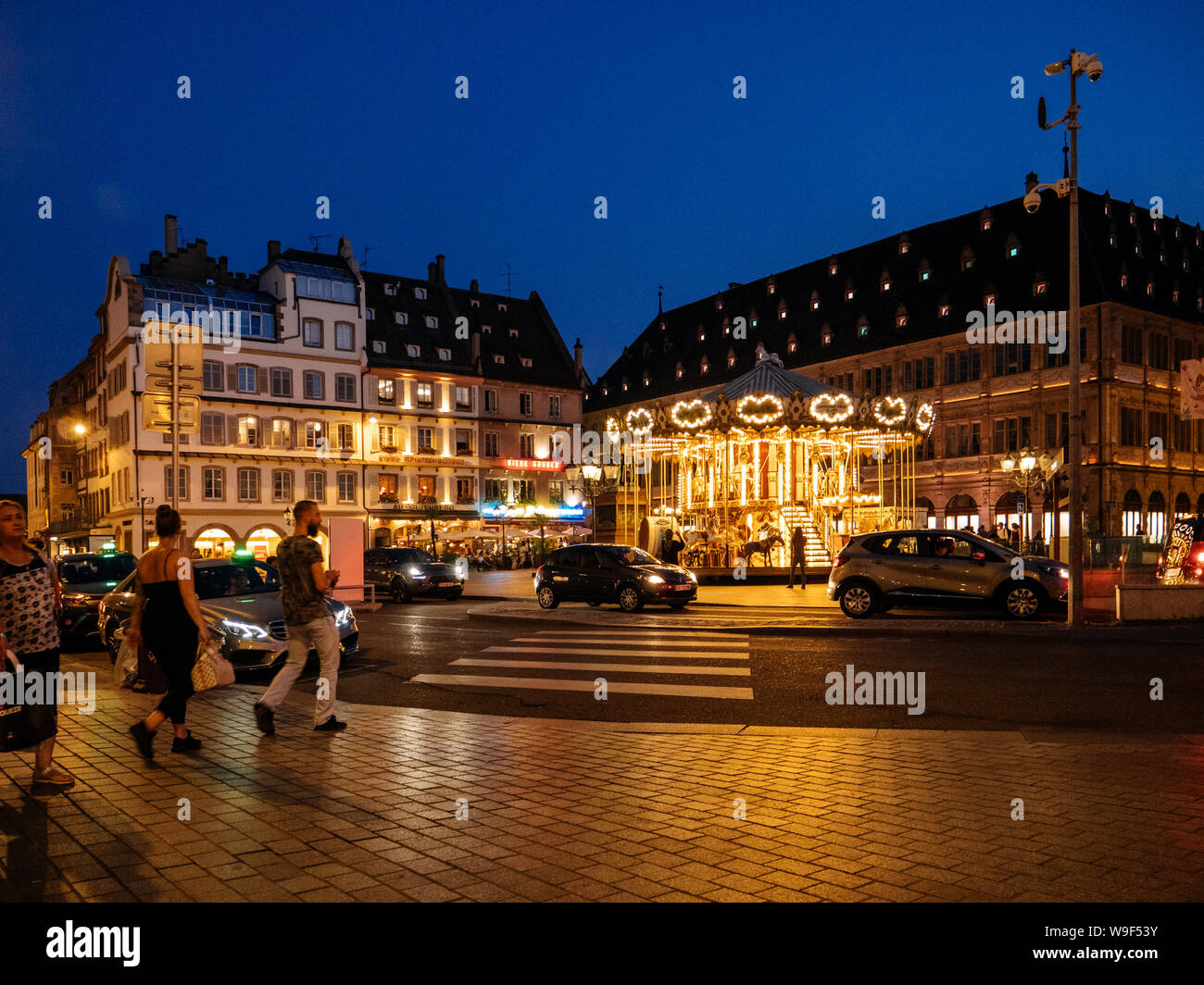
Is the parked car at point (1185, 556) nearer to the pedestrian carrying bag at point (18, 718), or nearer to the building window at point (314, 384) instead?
the pedestrian carrying bag at point (18, 718)

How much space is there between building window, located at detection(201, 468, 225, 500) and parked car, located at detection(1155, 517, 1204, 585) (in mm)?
45599

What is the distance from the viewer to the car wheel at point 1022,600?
58.4 feet

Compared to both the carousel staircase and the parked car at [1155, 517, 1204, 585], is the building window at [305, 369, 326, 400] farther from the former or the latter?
the parked car at [1155, 517, 1204, 585]

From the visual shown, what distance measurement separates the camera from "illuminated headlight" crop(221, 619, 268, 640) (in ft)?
39.2

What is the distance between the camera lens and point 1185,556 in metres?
21.3

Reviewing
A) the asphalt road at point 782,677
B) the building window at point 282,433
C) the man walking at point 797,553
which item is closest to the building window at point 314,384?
the building window at point 282,433

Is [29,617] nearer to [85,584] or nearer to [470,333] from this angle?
[85,584]

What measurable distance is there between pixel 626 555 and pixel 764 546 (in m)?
9.20

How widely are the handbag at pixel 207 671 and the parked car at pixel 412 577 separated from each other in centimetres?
2152

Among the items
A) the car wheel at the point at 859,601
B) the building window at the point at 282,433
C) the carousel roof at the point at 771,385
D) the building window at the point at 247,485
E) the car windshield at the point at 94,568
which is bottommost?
the car wheel at the point at 859,601

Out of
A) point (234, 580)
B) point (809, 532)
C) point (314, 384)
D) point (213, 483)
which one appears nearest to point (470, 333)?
point (314, 384)

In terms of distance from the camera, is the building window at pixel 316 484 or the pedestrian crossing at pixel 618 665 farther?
the building window at pixel 316 484

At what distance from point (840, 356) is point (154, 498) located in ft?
133
